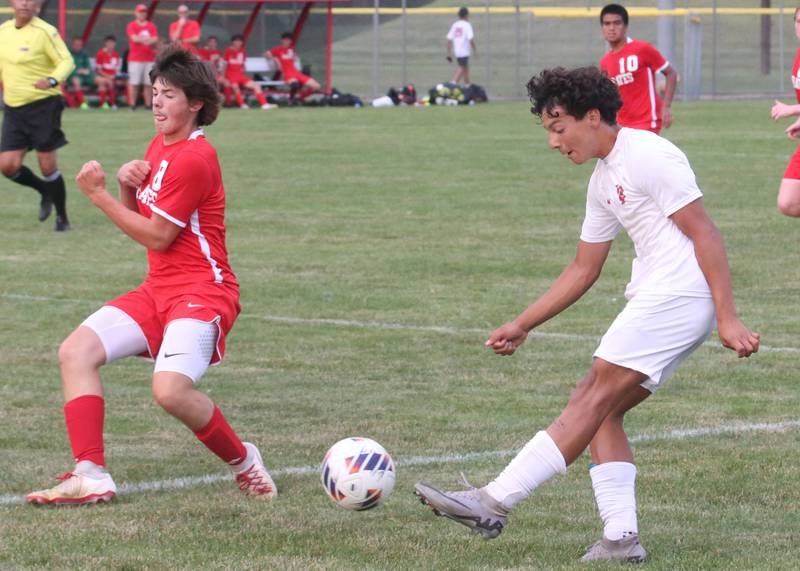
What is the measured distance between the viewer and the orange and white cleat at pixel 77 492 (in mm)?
5508

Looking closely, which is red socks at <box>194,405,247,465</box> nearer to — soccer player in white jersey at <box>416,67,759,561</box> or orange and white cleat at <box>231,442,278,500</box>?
orange and white cleat at <box>231,442,278,500</box>

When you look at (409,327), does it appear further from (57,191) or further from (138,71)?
(138,71)

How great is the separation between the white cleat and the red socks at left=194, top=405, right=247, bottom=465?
1.29 ft

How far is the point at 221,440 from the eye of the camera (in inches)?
223

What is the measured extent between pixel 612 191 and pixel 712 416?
245 cm

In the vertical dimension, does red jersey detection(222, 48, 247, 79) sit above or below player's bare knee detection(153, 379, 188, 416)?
above

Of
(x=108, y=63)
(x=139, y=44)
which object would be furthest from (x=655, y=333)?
(x=108, y=63)

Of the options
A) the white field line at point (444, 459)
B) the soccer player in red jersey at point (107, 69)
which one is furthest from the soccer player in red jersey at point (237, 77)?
the white field line at point (444, 459)

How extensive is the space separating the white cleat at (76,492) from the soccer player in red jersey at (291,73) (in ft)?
96.8

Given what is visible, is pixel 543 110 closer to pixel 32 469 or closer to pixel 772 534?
pixel 772 534

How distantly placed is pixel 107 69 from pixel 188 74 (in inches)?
1084

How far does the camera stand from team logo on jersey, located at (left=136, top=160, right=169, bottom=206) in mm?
5711

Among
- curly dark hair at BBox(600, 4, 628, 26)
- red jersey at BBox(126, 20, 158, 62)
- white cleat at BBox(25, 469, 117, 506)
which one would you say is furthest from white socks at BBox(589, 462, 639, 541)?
red jersey at BBox(126, 20, 158, 62)

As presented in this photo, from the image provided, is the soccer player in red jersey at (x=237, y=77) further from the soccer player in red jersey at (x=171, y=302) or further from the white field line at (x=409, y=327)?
the soccer player in red jersey at (x=171, y=302)
